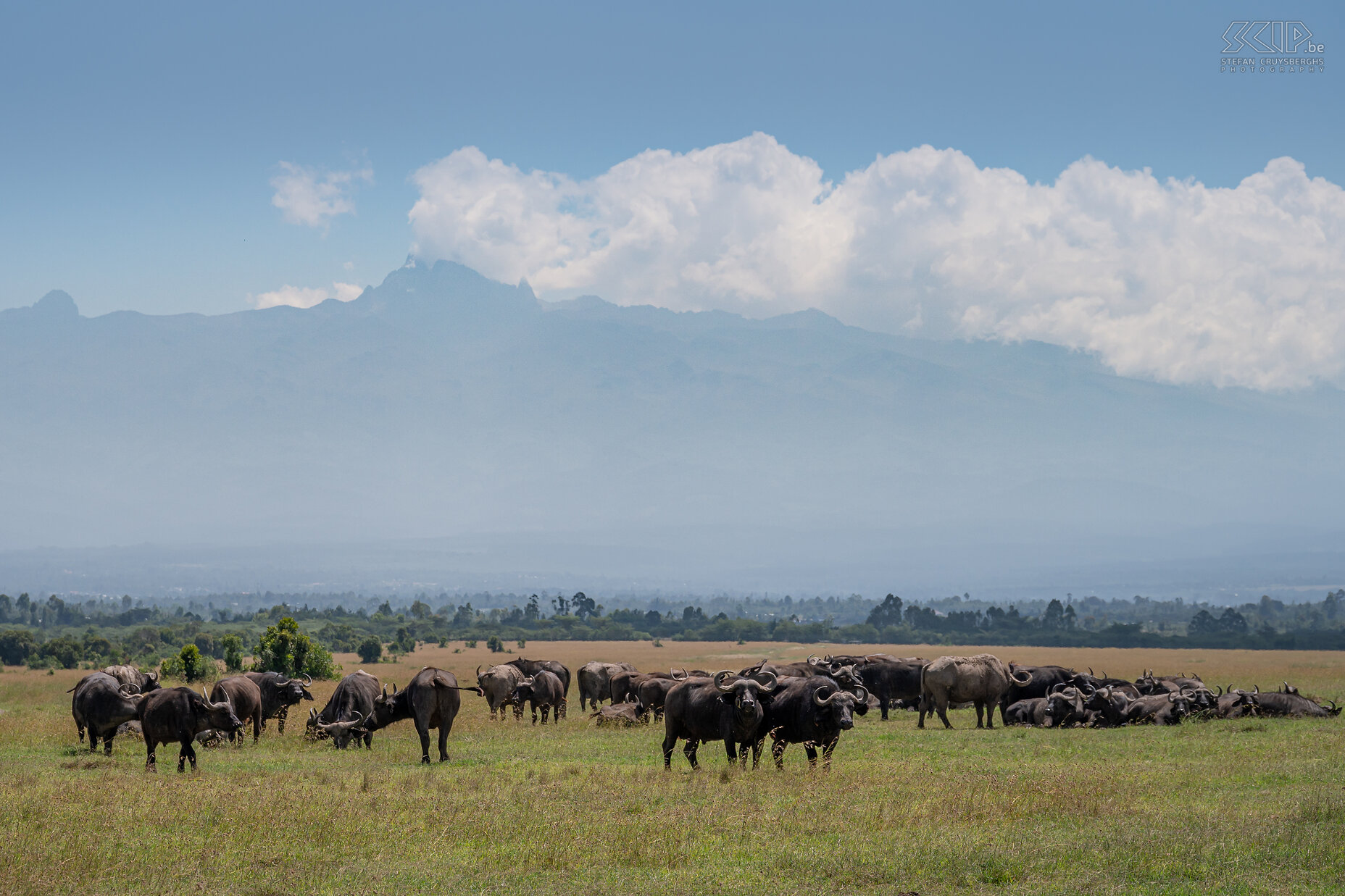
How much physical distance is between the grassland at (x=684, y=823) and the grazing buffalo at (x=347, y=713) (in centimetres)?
117

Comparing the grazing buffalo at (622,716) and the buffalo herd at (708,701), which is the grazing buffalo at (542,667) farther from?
the grazing buffalo at (622,716)

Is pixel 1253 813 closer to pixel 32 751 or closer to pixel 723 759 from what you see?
pixel 723 759

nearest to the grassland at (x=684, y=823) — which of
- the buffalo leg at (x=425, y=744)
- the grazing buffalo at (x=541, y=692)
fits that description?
the buffalo leg at (x=425, y=744)

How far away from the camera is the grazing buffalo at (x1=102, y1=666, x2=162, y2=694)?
2811cm

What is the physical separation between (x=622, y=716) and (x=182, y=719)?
616 inches

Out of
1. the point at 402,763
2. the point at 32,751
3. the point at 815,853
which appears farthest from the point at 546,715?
the point at 815,853

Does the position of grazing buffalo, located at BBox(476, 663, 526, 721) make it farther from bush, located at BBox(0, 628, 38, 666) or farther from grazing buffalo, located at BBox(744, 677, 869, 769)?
bush, located at BBox(0, 628, 38, 666)

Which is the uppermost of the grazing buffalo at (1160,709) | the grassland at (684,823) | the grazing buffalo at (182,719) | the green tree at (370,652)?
the grazing buffalo at (182,719)

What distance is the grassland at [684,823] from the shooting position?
44.3ft

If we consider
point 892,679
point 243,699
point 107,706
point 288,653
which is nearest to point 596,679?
point 892,679

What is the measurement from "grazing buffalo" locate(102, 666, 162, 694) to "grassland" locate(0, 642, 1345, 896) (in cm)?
217

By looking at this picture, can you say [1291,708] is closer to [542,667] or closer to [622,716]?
[622,716]

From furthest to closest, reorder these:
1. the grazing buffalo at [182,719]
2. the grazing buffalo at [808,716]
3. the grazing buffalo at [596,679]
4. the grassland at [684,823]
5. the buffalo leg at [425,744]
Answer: the grazing buffalo at [596,679], the buffalo leg at [425,744], the grazing buffalo at [182,719], the grazing buffalo at [808,716], the grassland at [684,823]

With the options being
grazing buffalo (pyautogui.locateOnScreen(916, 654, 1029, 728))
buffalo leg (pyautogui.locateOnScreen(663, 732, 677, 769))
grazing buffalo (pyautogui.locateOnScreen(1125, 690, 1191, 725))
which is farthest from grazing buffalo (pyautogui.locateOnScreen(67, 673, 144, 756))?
grazing buffalo (pyautogui.locateOnScreen(1125, 690, 1191, 725))
